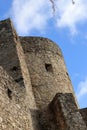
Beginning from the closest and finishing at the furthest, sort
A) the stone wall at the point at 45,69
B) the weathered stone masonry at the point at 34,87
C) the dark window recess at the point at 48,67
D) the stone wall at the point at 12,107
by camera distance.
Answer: the stone wall at the point at 12,107
the weathered stone masonry at the point at 34,87
the stone wall at the point at 45,69
the dark window recess at the point at 48,67

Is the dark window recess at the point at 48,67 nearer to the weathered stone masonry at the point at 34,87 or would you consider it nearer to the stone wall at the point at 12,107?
the weathered stone masonry at the point at 34,87

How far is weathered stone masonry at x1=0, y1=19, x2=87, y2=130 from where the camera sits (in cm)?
758

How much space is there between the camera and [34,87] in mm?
11016

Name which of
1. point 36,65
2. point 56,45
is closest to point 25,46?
point 36,65

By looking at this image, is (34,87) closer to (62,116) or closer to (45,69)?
(45,69)

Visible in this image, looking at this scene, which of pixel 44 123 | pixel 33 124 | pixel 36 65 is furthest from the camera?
pixel 36 65

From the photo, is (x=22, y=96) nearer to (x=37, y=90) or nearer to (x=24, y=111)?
(x=24, y=111)

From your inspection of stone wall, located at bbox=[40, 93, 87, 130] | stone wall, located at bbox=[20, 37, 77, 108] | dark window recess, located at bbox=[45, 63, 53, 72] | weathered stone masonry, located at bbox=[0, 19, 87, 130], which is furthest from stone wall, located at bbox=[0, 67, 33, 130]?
dark window recess, located at bbox=[45, 63, 53, 72]

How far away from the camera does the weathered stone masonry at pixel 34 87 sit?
758cm

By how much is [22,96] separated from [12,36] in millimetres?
2810

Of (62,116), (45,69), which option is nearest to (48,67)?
(45,69)

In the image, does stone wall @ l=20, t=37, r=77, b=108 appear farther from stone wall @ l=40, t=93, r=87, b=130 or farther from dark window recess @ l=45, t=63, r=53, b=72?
stone wall @ l=40, t=93, r=87, b=130

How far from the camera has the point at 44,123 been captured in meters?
9.40

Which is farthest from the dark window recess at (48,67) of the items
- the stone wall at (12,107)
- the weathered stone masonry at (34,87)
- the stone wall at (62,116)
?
the stone wall at (12,107)
